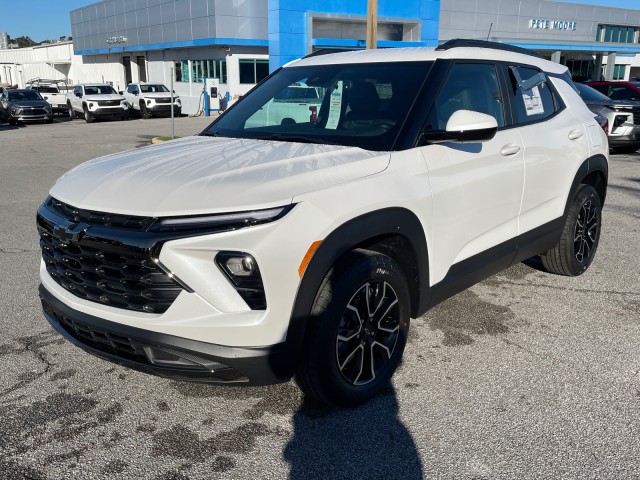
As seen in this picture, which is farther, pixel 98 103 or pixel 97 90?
pixel 97 90

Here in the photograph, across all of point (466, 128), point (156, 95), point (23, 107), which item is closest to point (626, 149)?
point (466, 128)

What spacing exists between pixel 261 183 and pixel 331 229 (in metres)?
0.38

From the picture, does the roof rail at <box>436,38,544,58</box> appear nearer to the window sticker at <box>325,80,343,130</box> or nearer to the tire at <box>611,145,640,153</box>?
the window sticker at <box>325,80,343,130</box>

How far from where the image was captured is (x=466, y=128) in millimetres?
3242

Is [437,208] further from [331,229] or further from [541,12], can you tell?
[541,12]

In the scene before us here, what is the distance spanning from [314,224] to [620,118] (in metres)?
13.1

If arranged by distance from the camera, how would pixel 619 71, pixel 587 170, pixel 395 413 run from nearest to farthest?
pixel 395 413, pixel 587 170, pixel 619 71

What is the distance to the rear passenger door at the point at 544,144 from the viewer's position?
13.8 ft

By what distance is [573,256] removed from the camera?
507cm

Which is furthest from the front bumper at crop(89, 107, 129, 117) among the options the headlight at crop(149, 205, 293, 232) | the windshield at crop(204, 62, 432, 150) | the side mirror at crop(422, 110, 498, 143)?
the headlight at crop(149, 205, 293, 232)

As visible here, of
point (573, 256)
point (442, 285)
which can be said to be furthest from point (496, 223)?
point (573, 256)

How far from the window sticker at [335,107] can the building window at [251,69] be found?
104 feet

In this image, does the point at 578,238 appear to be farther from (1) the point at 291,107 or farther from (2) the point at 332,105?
(1) the point at 291,107

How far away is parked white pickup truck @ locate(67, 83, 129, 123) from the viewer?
1106 inches
